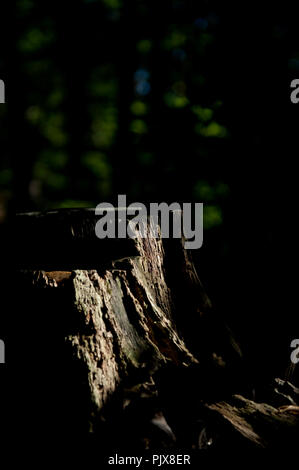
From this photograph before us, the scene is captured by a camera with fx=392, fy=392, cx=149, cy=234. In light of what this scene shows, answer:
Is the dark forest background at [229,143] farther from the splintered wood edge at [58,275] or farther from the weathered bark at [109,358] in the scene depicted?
the splintered wood edge at [58,275]

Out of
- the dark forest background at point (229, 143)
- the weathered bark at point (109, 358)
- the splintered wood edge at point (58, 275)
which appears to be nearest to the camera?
the weathered bark at point (109, 358)

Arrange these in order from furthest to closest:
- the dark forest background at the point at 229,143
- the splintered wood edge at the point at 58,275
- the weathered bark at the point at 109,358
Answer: the dark forest background at the point at 229,143
the splintered wood edge at the point at 58,275
the weathered bark at the point at 109,358

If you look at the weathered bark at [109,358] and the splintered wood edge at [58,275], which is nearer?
the weathered bark at [109,358]

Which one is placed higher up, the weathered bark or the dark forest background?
the dark forest background

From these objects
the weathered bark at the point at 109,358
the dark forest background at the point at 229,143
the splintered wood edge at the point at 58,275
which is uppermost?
the dark forest background at the point at 229,143

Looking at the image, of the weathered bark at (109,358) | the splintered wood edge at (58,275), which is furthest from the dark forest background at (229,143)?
the splintered wood edge at (58,275)

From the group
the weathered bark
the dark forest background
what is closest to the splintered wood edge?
the weathered bark

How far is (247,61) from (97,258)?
283cm

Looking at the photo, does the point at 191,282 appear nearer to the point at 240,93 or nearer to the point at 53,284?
the point at 53,284

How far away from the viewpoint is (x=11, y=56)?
21.2 ft

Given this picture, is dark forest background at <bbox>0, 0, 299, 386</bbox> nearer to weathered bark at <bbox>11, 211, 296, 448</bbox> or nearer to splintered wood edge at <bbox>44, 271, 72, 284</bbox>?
weathered bark at <bbox>11, 211, 296, 448</bbox>

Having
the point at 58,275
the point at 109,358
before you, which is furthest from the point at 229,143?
the point at 109,358

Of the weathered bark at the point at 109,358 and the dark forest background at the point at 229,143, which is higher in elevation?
the dark forest background at the point at 229,143

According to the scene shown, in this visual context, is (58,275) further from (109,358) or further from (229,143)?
(229,143)
